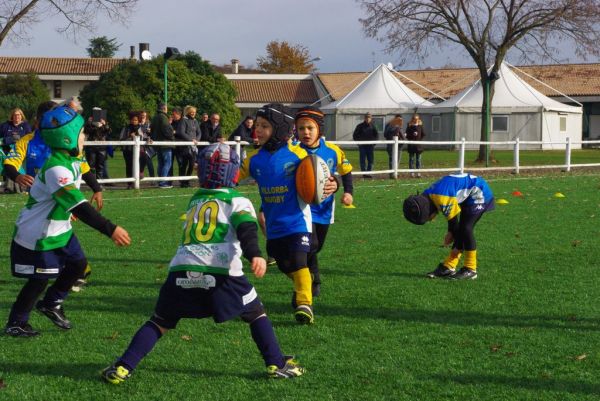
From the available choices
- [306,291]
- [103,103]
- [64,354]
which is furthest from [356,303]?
[103,103]

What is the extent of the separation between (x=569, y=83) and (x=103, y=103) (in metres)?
33.2

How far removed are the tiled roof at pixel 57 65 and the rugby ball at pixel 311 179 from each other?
74.6 metres

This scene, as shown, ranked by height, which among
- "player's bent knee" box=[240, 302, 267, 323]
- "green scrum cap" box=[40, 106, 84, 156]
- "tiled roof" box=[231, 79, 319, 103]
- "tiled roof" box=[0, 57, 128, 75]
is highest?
"tiled roof" box=[0, 57, 128, 75]

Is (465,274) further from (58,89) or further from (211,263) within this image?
(58,89)

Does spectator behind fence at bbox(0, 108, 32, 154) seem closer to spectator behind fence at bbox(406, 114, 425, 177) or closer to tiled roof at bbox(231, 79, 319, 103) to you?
spectator behind fence at bbox(406, 114, 425, 177)

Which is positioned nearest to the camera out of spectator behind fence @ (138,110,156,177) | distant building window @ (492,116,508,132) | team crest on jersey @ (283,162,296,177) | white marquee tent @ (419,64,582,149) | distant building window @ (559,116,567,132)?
team crest on jersey @ (283,162,296,177)

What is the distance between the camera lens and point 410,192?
18.7 m

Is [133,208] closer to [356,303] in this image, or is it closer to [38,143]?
[38,143]

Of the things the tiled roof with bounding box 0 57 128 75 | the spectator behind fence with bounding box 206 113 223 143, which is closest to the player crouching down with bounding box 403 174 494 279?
the spectator behind fence with bounding box 206 113 223 143

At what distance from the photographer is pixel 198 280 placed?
501cm

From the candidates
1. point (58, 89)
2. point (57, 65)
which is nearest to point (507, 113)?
point (58, 89)

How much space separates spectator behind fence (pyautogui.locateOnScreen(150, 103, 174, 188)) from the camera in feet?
66.6

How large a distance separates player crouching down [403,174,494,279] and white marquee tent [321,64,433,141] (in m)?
42.2

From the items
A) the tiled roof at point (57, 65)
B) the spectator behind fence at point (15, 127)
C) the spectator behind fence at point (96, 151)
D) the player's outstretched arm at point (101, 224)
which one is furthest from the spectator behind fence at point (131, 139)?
the tiled roof at point (57, 65)
